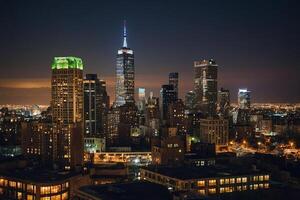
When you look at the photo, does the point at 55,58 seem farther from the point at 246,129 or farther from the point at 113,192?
the point at 246,129

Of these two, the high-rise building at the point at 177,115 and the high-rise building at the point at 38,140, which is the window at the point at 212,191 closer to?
the high-rise building at the point at 38,140

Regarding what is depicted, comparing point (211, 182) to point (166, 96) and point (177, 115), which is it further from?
point (166, 96)

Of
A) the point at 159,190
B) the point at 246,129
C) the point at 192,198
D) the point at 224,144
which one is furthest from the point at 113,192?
the point at 246,129

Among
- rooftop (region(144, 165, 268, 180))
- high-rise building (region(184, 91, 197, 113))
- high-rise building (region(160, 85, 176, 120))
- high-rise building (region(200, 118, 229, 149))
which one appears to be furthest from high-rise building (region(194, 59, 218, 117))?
rooftop (region(144, 165, 268, 180))

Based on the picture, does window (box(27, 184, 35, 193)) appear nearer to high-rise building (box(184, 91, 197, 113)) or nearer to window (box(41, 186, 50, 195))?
window (box(41, 186, 50, 195))

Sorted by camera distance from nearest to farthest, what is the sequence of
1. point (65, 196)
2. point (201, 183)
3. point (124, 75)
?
point (65, 196), point (201, 183), point (124, 75)

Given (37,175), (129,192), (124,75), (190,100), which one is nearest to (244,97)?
(190,100)

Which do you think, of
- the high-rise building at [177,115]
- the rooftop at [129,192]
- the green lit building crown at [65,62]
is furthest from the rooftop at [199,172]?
the high-rise building at [177,115]
